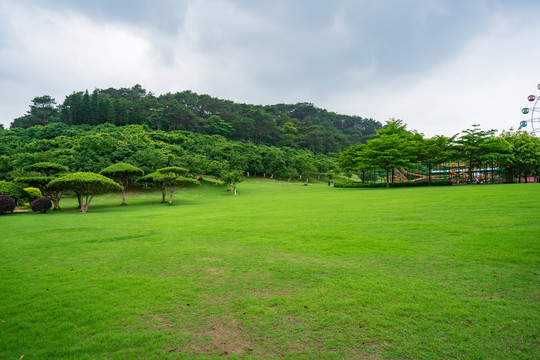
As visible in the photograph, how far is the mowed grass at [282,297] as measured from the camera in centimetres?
328

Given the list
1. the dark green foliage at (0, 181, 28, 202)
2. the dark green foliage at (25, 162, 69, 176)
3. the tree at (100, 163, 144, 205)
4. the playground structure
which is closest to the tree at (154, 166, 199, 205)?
the tree at (100, 163, 144, 205)

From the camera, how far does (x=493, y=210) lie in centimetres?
1189

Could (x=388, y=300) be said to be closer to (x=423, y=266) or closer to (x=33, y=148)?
(x=423, y=266)

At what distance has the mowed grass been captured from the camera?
3279 mm

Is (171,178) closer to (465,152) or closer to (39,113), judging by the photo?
(465,152)

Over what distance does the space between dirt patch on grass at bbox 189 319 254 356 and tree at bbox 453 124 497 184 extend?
39852 millimetres

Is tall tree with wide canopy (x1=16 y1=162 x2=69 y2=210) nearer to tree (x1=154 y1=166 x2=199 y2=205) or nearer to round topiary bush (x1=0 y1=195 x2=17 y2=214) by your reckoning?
round topiary bush (x1=0 y1=195 x2=17 y2=214)

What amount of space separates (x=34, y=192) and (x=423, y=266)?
1121 inches

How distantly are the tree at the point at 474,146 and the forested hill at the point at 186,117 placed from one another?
56697 millimetres

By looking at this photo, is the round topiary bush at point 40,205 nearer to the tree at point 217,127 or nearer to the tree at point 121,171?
the tree at point 121,171

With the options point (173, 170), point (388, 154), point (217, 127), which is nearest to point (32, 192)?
point (173, 170)

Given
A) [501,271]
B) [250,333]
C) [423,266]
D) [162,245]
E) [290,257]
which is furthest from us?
[162,245]

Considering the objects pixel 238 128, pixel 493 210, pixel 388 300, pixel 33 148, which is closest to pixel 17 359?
pixel 388 300

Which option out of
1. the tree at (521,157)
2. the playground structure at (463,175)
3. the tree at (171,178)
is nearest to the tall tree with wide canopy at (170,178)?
the tree at (171,178)
